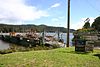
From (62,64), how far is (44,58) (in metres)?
1.68

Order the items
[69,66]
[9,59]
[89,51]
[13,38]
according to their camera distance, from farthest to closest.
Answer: [13,38], [89,51], [9,59], [69,66]

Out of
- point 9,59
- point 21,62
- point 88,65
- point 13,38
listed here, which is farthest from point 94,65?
point 13,38

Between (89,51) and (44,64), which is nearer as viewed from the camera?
(44,64)

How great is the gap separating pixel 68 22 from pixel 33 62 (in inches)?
586

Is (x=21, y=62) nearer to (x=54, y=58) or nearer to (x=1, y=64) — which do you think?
(x=1, y=64)

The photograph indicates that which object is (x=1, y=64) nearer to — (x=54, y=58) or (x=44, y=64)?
(x=44, y=64)

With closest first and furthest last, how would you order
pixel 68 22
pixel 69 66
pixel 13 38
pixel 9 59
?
pixel 69 66 < pixel 9 59 < pixel 68 22 < pixel 13 38

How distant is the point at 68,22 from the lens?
28.1m

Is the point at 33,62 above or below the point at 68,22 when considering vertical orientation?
below

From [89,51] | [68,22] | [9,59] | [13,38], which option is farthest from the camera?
A: [13,38]

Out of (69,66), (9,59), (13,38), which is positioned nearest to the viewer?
(69,66)

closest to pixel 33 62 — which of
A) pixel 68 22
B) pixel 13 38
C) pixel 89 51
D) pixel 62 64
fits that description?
pixel 62 64

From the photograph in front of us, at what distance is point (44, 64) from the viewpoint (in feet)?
44.3

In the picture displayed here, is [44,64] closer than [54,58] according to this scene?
Yes
